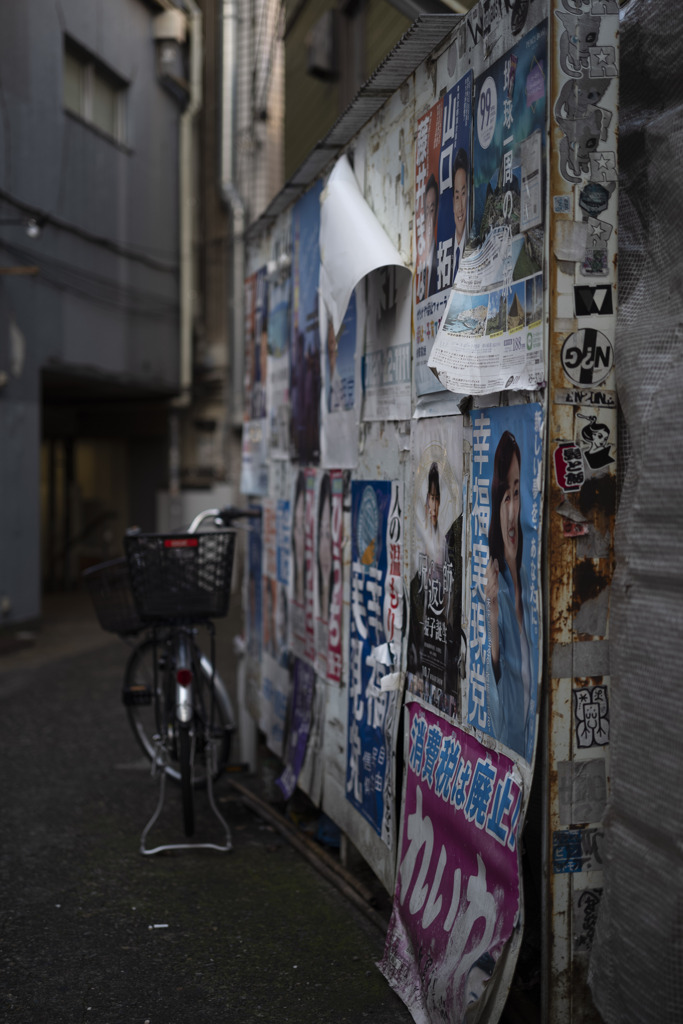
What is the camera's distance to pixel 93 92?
1460 cm

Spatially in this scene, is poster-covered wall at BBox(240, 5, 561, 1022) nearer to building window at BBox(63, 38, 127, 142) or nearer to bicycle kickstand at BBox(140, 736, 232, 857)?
bicycle kickstand at BBox(140, 736, 232, 857)

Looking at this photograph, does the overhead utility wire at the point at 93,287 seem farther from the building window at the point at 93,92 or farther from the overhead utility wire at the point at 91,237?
the building window at the point at 93,92

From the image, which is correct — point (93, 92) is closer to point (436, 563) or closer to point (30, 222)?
point (30, 222)

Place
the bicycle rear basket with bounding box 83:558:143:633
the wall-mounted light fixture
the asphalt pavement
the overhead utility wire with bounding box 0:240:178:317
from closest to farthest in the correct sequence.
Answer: the asphalt pavement
the bicycle rear basket with bounding box 83:558:143:633
the wall-mounted light fixture
the overhead utility wire with bounding box 0:240:178:317

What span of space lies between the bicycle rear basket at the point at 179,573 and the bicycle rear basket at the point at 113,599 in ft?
2.08

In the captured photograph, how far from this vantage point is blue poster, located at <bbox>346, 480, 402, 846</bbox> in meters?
3.74

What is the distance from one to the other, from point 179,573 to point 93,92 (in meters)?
12.0

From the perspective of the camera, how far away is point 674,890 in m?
2.21

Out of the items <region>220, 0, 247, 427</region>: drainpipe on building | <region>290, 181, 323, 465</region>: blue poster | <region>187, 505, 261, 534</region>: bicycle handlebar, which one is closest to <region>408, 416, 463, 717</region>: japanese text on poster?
<region>290, 181, 323, 465</region>: blue poster

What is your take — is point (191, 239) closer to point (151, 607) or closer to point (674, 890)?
point (151, 607)

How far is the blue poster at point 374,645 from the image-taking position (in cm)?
374

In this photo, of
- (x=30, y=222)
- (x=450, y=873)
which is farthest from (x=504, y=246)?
(x=30, y=222)

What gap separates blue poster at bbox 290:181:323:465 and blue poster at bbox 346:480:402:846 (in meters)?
0.81

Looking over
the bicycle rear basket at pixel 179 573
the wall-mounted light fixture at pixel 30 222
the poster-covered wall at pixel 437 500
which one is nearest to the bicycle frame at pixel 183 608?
the bicycle rear basket at pixel 179 573
